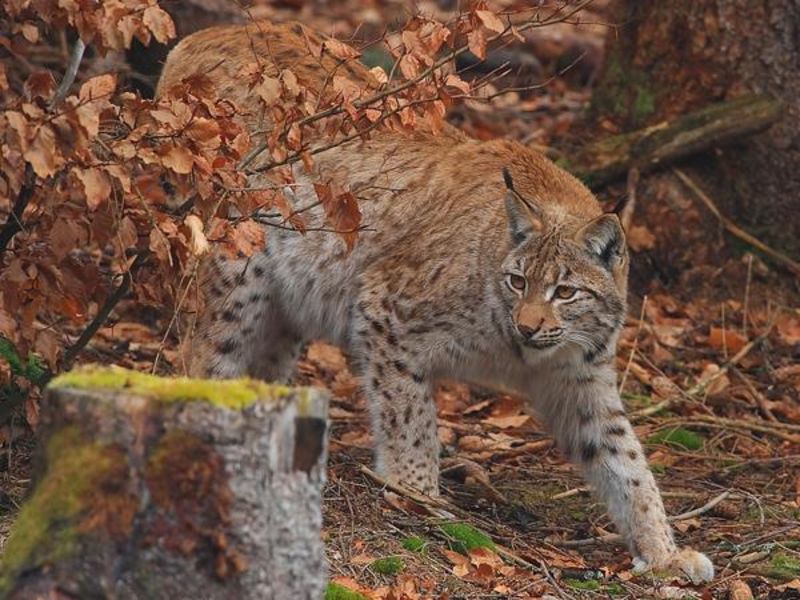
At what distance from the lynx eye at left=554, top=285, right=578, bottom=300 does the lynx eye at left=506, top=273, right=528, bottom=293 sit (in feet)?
0.44

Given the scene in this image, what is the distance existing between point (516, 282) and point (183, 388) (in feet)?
10.8

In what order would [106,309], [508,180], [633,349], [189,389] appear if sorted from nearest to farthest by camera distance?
[189,389]
[106,309]
[508,180]
[633,349]

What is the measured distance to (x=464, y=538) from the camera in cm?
632

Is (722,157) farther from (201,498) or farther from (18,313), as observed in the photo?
(201,498)

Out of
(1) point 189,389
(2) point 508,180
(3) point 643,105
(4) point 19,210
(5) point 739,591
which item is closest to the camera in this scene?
(1) point 189,389

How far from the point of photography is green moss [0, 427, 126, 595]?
3629 millimetres

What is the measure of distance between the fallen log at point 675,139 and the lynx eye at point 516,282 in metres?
2.92

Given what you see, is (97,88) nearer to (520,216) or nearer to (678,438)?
(520,216)

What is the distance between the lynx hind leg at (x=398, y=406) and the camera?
273 inches

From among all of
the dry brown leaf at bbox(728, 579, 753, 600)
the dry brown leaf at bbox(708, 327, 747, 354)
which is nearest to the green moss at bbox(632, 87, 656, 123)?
the dry brown leaf at bbox(708, 327, 747, 354)

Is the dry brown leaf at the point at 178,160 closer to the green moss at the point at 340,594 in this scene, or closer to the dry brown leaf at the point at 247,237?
the dry brown leaf at the point at 247,237

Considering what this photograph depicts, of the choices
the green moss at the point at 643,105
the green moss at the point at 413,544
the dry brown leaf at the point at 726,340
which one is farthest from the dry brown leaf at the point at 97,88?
the green moss at the point at 643,105

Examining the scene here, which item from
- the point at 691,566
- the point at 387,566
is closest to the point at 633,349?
the point at 691,566

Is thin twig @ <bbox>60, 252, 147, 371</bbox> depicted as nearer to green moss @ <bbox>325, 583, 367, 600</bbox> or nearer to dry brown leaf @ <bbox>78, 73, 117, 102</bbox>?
dry brown leaf @ <bbox>78, 73, 117, 102</bbox>
